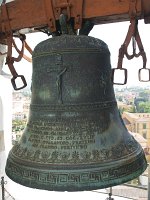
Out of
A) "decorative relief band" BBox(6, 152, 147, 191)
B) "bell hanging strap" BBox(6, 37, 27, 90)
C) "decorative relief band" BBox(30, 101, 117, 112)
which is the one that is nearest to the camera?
"decorative relief band" BBox(6, 152, 147, 191)

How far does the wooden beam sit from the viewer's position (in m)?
1.34

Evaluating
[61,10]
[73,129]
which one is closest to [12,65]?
[61,10]

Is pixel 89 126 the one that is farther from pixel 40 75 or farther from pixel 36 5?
pixel 36 5

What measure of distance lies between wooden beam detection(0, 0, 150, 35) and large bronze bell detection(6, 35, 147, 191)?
121mm

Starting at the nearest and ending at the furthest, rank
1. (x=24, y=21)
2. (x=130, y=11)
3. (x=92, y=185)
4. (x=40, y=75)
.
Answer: (x=92, y=185)
(x=130, y=11)
(x=40, y=75)
(x=24, y=21)

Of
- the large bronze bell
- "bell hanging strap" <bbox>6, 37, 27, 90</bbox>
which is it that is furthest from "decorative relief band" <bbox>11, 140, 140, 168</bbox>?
"bell hanging strap" <bbox>6, 37, 27, 90</bbox>

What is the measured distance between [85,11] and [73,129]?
0.53 metres

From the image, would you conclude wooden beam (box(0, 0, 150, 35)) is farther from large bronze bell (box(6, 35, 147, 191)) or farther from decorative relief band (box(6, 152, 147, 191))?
decorative relief band (box(6, 152, 147, 191))

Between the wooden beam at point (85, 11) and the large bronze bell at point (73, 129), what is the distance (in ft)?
0.40

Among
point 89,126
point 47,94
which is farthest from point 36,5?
point 89,126

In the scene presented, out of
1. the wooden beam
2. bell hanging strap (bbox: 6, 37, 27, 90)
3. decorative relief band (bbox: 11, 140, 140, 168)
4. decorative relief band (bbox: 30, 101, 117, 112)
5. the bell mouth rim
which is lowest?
the bell mouth rim

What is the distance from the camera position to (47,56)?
138 centimetres

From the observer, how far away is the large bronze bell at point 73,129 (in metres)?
1.22

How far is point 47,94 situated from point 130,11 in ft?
1.62
